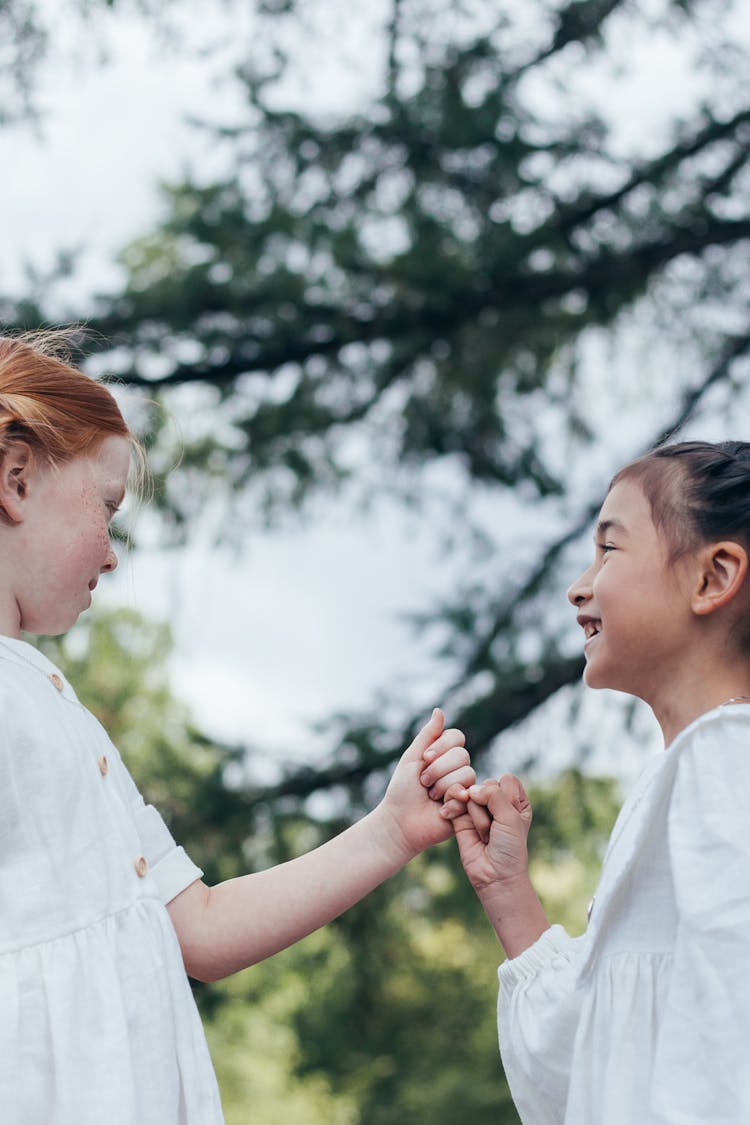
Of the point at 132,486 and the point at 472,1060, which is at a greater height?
the point at 132,486

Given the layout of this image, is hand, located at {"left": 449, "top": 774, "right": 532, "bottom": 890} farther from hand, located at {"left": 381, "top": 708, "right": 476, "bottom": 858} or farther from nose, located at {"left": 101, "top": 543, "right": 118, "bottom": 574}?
nose, located at {"left": 101, "top": 543, "right": 118, "bottom": 574}

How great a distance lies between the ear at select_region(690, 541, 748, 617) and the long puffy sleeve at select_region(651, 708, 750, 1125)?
0.24m

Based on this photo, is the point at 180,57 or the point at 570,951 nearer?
the point at 570,951

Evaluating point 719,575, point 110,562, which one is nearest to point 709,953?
point 719,575

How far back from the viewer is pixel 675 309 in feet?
17.6

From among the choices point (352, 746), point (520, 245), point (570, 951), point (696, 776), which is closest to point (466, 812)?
point (570, 951)

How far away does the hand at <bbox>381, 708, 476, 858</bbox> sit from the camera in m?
1.95

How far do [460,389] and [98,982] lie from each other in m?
4.03

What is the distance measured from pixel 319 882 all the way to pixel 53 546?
613 millimetres

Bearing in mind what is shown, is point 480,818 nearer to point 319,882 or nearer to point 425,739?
point 425,739

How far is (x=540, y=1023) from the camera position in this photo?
6.06 feet

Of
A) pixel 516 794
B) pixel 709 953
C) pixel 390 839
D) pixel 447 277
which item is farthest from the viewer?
pixel 447 277

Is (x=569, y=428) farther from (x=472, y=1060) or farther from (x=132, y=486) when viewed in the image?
(x=472, y=1060)

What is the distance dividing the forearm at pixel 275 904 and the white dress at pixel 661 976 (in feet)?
0.95
